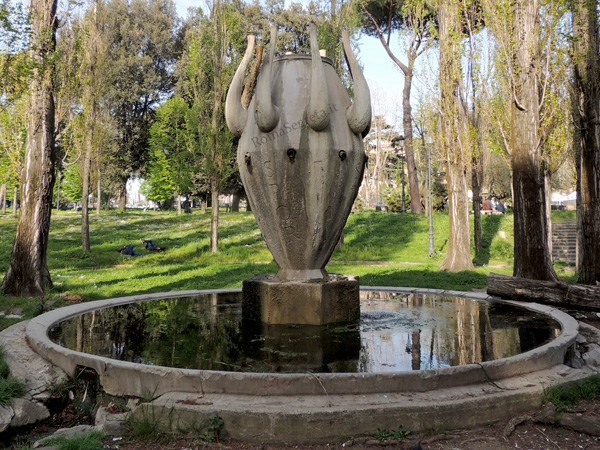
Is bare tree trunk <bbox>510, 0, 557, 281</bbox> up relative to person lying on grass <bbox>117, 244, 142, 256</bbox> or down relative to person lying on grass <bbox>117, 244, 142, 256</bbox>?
up

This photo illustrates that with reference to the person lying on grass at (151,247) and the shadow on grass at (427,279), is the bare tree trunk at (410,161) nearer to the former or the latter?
the shadow on grass at (427,279)

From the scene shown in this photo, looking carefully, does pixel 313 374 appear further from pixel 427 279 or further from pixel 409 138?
pixel 409 138

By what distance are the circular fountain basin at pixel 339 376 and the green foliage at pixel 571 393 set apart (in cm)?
→ 9

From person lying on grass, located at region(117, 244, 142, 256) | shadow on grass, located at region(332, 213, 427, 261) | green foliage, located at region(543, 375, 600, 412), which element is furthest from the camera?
shadow on grass, located at region(332, 213, 427, 261)

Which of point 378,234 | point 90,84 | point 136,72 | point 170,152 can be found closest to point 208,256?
point 90,84

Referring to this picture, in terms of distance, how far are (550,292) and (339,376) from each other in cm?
483

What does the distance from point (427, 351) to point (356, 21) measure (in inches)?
731

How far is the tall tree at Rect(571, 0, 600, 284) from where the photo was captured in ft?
31.9

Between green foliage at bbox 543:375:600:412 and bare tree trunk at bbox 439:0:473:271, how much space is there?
10.9 metres

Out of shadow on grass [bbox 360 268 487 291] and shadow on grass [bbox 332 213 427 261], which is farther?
shadow on grass [bbox 332 213 427 261]

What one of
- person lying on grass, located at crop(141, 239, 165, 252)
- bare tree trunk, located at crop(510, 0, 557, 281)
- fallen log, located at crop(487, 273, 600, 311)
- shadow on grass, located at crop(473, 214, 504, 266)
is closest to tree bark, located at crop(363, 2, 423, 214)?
shadow on grass, located at crop(473, 214, 504, 266)

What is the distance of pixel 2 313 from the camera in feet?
24.8

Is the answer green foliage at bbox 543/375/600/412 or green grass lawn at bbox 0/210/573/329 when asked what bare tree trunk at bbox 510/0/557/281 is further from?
green foliage at bbox 543/375/600/412

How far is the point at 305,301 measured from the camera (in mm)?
4660
